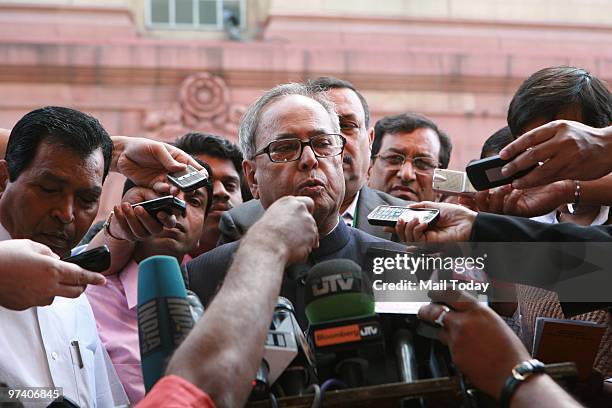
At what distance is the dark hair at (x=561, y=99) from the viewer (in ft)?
11.0

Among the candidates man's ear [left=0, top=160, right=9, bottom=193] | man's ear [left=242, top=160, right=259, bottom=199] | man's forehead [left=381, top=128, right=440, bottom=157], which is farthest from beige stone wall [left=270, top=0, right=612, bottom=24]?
man's ear [left=0, top=160, right=9, bottom=193]

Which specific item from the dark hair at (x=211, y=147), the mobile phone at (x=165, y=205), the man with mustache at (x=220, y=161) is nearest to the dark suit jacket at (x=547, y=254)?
the mobile phone at (x=165, y=205)

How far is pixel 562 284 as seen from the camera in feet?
8.57

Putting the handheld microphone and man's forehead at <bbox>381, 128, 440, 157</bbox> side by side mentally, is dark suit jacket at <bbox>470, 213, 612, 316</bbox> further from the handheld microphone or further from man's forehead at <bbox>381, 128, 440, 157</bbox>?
man's forehead at <bbox>381, 128, 440, 157</bbox>

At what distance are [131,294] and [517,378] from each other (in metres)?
1.72

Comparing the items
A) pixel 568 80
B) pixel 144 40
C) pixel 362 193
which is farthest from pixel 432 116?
pixel 568 80

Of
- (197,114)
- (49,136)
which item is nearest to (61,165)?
(49,136)

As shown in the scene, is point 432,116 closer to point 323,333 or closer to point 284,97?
point 284,97

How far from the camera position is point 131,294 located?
11.3ft

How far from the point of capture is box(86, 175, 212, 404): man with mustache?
128 inches

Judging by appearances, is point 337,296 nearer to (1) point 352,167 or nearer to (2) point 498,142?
(1) point 352,167

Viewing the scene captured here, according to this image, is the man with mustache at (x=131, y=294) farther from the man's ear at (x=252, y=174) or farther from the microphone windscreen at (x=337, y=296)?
the microphone windscreen at (x=337, y=296)

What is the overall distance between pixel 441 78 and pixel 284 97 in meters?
5.11

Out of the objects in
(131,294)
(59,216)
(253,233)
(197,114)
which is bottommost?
(197,114)
